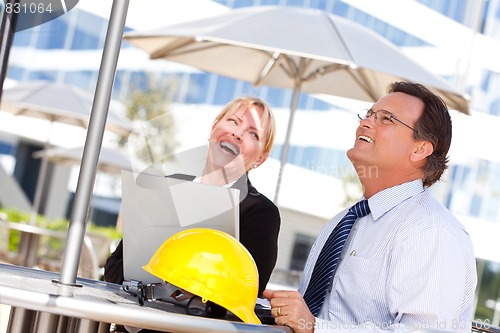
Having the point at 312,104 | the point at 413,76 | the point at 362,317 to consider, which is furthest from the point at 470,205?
the point at 362,317

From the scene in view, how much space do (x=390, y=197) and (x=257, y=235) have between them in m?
0.49

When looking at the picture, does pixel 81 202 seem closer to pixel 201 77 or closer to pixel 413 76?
pixel 413 76

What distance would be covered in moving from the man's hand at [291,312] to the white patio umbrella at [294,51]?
2898 millimetres

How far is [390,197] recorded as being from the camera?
275 cm

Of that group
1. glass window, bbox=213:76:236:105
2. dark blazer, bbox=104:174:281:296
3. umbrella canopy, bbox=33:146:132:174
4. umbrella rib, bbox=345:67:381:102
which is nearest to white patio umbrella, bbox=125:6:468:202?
umbrella rib, bbox=345:67:381:102

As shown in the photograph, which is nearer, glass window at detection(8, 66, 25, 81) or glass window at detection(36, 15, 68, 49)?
glass window at detection(8, 66, 25, 81)

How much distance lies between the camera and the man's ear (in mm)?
2795

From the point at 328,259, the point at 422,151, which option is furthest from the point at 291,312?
the point at 422,151

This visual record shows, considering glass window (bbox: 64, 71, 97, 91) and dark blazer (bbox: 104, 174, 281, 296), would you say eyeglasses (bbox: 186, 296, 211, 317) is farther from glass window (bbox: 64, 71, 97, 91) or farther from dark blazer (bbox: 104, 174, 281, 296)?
glass window (bbox: 64, 71, 97, 91)

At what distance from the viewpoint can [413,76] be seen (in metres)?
5.53

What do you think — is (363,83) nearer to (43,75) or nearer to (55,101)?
(55,101)

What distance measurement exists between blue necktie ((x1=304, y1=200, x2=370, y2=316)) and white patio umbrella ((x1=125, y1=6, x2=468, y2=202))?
2326 millimetres

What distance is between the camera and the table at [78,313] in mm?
1658

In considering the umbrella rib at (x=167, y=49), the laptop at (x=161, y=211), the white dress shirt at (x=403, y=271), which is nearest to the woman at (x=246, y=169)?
the laptop at (x=161, y=211)
